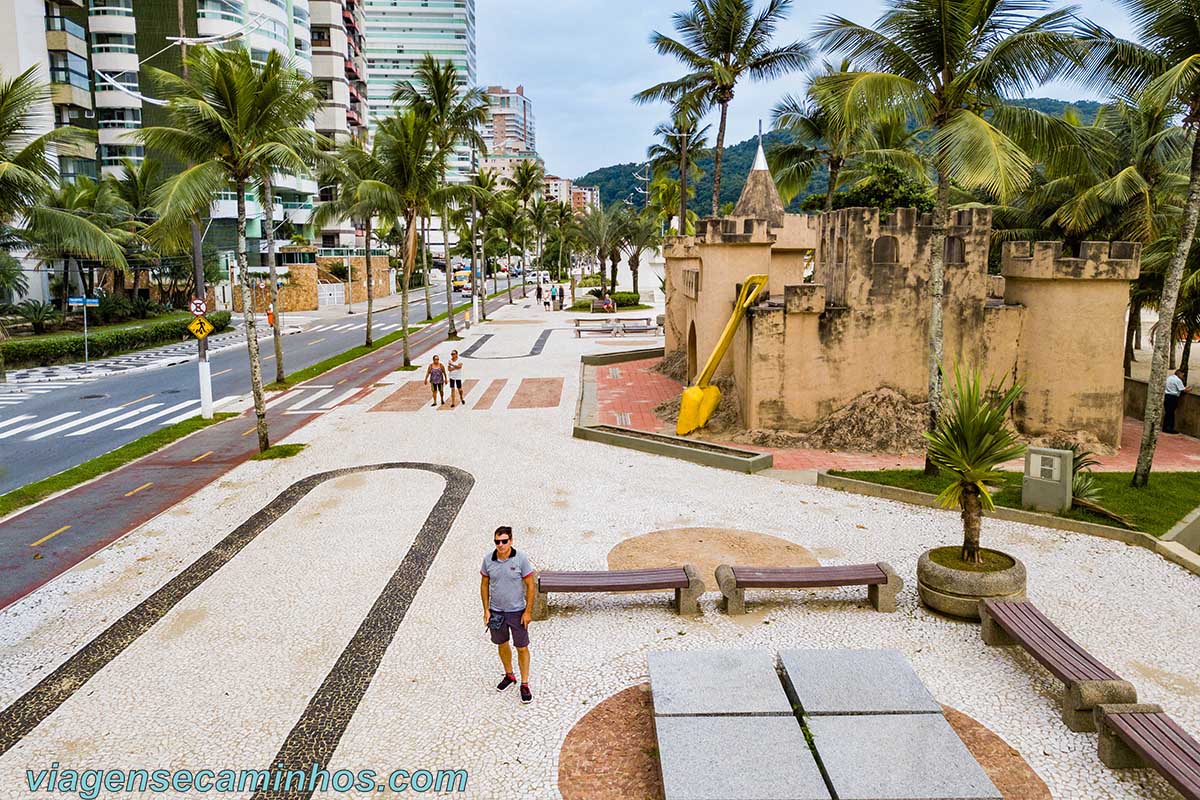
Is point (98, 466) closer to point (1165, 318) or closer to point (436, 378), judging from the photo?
point (436, 378)

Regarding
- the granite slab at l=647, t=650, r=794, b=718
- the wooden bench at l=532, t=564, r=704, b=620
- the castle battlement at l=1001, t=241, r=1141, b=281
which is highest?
the castle battlement at l=1001, t=241, r=1141, b=281

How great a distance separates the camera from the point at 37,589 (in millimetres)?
11070

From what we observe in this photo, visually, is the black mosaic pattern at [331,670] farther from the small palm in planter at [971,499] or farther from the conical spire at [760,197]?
the conical spire at [760,197]

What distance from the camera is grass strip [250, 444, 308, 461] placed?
18375 millimetres

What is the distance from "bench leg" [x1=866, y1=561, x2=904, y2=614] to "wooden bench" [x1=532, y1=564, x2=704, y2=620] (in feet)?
7.05

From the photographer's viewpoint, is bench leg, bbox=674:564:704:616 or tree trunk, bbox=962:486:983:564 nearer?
bench leg, bbox=674:564:704:616

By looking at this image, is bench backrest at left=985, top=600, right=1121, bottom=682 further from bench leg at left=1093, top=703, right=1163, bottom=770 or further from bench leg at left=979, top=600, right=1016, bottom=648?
bench leg at left=1093, top=703, right=1163, bottom=770

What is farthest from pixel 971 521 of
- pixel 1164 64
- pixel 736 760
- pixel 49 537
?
pixel 49 537

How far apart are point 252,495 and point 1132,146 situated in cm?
2633

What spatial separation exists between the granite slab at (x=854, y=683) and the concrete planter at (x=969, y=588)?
5.79ft

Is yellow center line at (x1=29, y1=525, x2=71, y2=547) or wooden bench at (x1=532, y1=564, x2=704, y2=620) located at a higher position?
wooden bench at (x1=532, y1=564, x2=704, y2=620)

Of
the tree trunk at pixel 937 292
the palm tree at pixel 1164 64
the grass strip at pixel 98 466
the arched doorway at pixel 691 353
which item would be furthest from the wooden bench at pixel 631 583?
the arched doorway at pixel 691 353

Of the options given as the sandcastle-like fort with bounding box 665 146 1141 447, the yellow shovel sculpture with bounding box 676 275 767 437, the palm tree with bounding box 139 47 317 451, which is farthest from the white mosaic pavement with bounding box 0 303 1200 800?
the palm tree with bounding box 139 47 317 451

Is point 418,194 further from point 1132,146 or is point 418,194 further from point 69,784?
point 69,784
